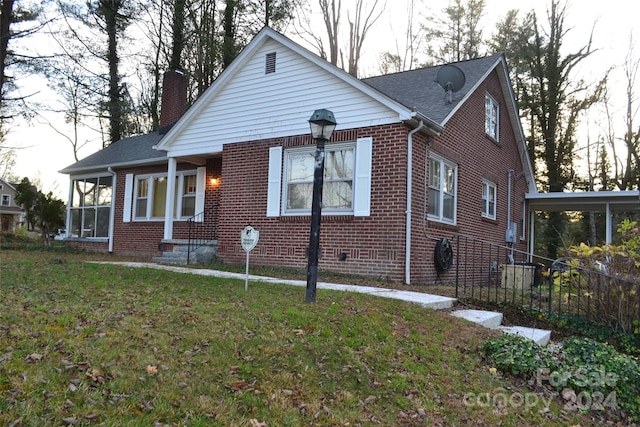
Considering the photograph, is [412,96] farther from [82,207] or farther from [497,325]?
[82,207]

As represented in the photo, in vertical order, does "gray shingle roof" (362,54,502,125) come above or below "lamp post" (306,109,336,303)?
above

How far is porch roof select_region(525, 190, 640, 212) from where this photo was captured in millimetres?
14055

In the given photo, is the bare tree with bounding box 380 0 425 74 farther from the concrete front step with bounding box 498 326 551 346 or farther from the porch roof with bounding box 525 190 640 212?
the concrete front step with bounding box 498 326 551 346

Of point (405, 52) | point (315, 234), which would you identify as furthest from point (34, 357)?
point (405, 52)

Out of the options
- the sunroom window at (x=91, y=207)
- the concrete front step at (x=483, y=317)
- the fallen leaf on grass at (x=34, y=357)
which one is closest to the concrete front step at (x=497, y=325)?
the concrete front step at (x=483, y=317)

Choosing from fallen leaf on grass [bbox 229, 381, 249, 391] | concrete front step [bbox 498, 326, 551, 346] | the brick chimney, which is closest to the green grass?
fallen leaf on grass [bbox 229, 381, 249, 391]

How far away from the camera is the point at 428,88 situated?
11688 millimetres

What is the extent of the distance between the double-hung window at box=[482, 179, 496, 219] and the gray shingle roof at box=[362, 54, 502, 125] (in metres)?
2.71

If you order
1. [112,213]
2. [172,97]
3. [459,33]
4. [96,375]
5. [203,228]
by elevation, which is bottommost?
[96,375]

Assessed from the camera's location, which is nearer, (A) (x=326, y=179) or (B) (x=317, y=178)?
(B) (x=317, y=178)

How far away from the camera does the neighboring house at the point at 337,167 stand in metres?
9.02

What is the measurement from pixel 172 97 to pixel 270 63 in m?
6.84

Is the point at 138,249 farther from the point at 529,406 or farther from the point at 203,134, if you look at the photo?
the point at 529,406

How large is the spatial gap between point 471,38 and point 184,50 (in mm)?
14106
